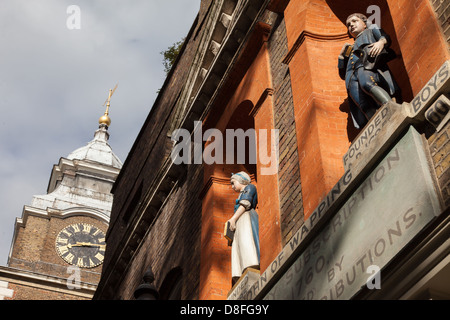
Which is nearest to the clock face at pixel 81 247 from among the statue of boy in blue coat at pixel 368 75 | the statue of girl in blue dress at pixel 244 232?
the statue of girl in blue dress at pixel 244 232

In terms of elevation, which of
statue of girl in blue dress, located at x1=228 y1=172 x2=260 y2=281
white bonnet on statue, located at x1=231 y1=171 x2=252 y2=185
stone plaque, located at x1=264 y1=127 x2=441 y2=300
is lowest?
stone plaque, located at x1=264 y1=127 x2=441 y2=300

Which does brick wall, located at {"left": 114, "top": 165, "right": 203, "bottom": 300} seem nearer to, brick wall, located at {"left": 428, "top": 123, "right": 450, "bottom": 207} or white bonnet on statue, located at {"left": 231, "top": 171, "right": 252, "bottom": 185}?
white bonnet on statue, located at {"left": 231, "top": 171, "right": 252, "bottom": 185}

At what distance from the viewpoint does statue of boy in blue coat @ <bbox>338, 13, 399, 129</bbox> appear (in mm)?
7184

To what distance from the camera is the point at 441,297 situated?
5.23 metres

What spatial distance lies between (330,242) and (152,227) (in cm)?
873

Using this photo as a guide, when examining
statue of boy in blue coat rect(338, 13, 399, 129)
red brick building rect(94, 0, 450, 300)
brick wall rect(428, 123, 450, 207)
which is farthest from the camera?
statue of boy in blue coat rect(338, 13, 399, 129)

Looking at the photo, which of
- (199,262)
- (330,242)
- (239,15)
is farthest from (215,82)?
(330,242)

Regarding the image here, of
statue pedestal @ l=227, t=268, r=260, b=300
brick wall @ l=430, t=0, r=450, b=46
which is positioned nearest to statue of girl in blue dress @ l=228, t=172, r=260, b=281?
statue pedestal @ l=227, t=268, r=260, b=300

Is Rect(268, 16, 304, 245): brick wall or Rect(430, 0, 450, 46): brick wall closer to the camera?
Rect(430, 0, 450, 46): brick wall

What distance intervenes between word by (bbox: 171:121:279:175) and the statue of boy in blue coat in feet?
5.58

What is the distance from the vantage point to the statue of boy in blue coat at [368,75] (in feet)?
23.6

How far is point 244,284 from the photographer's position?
26.8 ft

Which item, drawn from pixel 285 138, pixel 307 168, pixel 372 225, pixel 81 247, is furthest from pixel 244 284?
pixel 81 247

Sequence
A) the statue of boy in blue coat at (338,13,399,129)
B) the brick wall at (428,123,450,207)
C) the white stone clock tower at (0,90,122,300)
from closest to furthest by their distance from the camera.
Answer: the brick wall at (428,123,450,207), the statue of boy in blue coat at (338,13,399,129), the white stone clock tower at (0,90,122,300)
